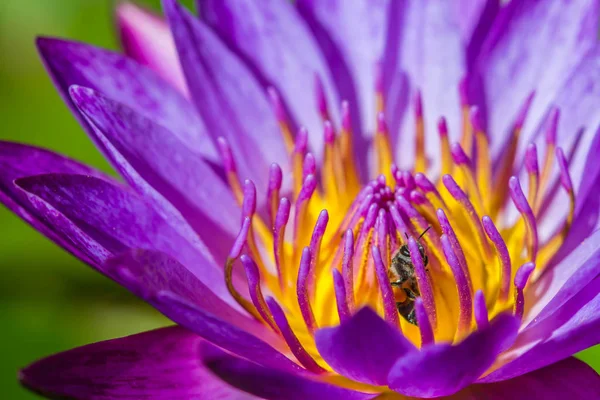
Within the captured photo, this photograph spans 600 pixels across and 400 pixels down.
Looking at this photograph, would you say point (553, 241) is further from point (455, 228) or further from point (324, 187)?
point (324, 187)

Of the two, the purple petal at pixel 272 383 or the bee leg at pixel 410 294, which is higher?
the bee leg at pixel 410 294

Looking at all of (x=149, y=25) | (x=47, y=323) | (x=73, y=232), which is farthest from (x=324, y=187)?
(x=47, y=323)

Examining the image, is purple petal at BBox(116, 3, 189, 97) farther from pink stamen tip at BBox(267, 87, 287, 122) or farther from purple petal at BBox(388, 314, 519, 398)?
purple petal at BBox(388, 314, 519, 398)

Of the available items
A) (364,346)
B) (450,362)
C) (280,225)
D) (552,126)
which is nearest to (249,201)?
(280,225)

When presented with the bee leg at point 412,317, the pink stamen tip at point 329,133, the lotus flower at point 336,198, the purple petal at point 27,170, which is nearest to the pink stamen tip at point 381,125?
the lotus flower at point 336,198

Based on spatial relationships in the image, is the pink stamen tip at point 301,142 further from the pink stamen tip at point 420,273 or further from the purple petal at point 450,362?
the purple petal at point 450,362

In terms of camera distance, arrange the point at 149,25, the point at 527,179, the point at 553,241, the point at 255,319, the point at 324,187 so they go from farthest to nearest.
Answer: the point at 149,25
the point at 324,187
the point at 527,179
the point at 553,241
the point at 255,319

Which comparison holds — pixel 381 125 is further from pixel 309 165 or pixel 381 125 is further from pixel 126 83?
pixel 126 83
